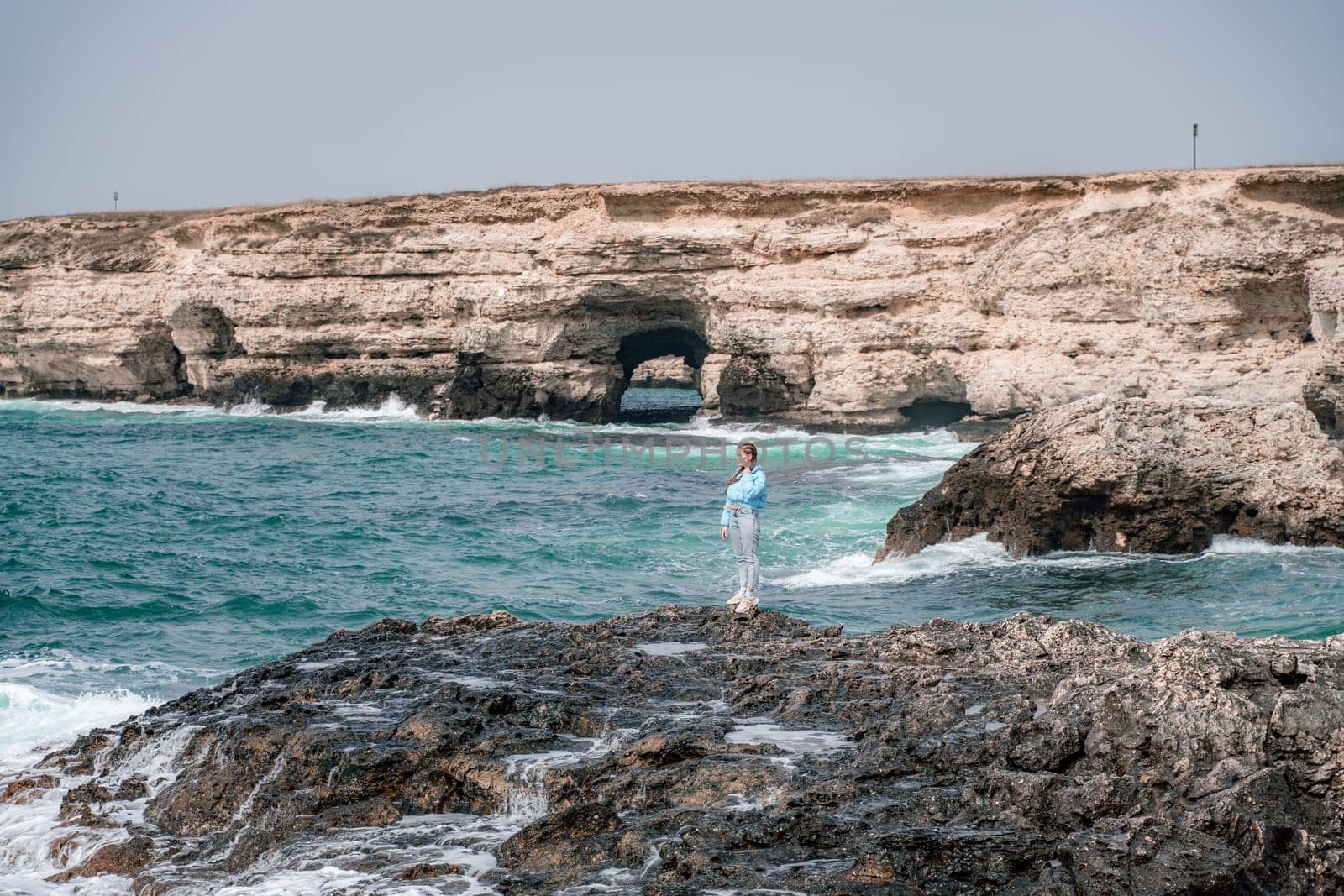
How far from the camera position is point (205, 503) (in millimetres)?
21641

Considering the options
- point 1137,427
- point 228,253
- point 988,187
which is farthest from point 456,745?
point 228,253

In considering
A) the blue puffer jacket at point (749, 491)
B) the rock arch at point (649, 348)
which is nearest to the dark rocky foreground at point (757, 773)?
the blue puffer jacket at point (749, 491)

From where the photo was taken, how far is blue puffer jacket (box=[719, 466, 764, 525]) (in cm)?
985

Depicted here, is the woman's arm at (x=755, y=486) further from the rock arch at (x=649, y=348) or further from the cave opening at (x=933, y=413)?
the rock arch at (x=649, y=348)

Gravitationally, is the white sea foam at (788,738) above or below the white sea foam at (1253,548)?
above

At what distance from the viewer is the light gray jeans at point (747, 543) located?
9961mm

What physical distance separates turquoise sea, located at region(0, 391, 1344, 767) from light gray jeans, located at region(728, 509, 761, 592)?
2.42 meters

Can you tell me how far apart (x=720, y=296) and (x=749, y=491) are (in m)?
24.7

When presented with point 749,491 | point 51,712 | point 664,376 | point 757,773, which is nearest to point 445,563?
point 51,712

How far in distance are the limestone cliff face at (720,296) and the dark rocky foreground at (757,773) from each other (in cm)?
2183

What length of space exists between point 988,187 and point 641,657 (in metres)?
27.1

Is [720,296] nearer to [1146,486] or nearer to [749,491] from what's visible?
[1146,486]

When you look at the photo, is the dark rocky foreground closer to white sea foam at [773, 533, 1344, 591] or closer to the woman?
the woman

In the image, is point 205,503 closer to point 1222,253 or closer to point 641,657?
point 641,657
